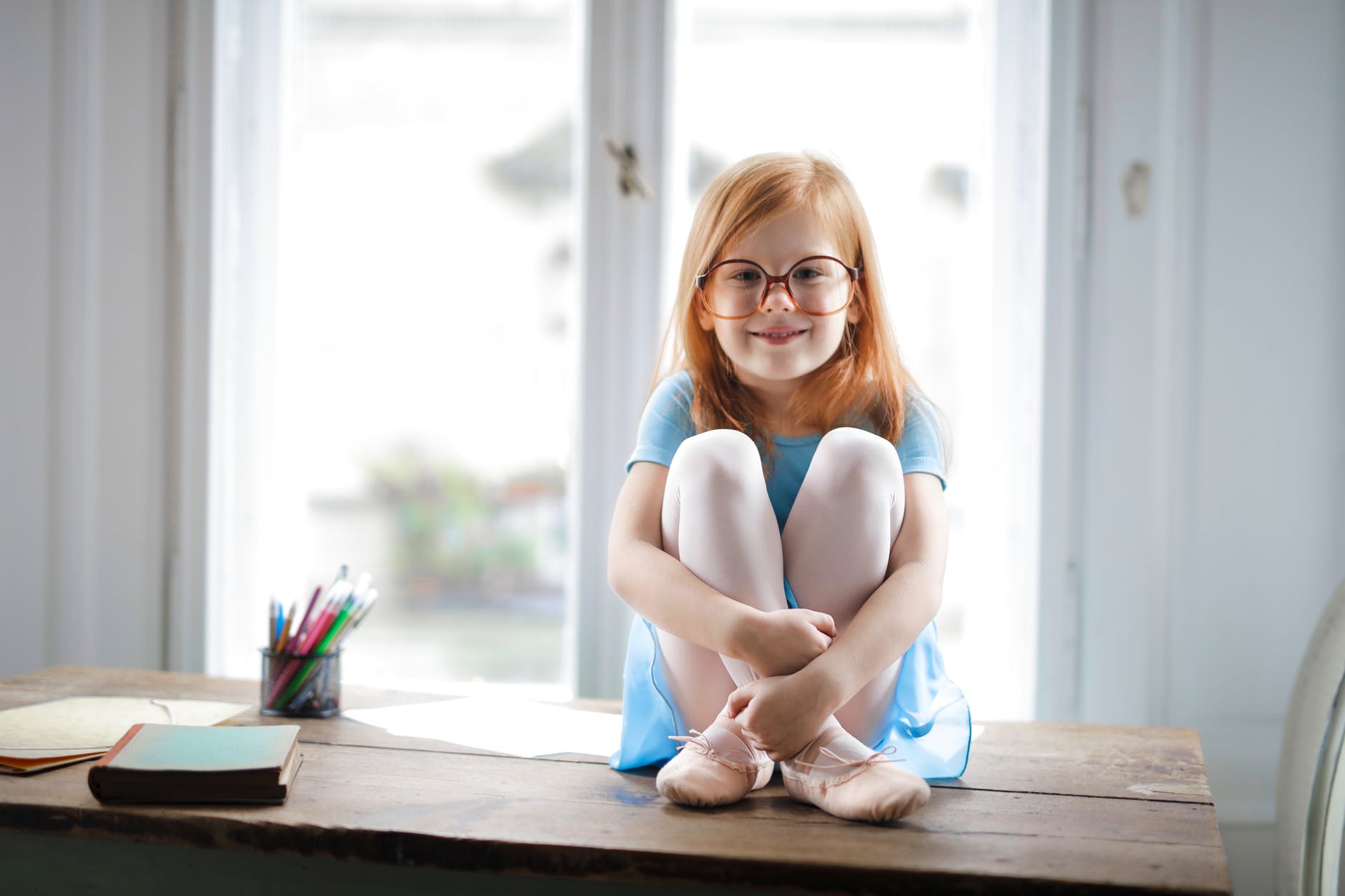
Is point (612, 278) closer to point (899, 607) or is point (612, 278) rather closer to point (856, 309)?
point (856, 309)

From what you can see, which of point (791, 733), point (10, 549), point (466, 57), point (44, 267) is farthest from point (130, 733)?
point (466, 57)

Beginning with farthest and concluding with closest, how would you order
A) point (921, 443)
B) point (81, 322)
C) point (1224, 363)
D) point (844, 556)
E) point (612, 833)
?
1. point (81, 322)
2. point (1224, 363)
3. point (921, 443)
4. point (844, 556)
5. point (612, 833)

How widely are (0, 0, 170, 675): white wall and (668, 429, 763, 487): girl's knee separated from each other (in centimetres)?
116

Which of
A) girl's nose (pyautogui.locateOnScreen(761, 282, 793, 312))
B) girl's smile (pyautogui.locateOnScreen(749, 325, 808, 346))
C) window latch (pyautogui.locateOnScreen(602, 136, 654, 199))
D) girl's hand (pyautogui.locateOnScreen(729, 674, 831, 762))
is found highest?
window latch (pyautogui.locateOnScreen(602, 136, 654, 199))

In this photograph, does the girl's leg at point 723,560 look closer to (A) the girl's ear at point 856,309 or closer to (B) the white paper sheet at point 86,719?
(A) the girl's ear at point 856,309

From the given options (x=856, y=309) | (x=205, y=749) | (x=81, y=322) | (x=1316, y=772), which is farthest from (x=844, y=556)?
(x=81, y=322)

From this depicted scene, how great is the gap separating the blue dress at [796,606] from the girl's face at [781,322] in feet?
0.30

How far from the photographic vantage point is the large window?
162cm

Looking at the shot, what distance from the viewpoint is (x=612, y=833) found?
2.56ft

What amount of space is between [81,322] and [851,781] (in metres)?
1.47

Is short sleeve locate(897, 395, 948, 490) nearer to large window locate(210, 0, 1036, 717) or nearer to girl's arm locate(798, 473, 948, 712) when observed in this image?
girl's arm locate(798, 473, 948, 712)

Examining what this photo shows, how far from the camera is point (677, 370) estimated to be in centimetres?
108

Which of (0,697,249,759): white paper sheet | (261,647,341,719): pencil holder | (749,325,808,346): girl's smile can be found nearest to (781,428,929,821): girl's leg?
(749,325,808,346): girl's smile

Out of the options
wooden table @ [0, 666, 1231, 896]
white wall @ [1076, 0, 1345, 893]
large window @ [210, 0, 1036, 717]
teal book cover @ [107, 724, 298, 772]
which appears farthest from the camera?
large window @ [210, 0, 1036, 717]
